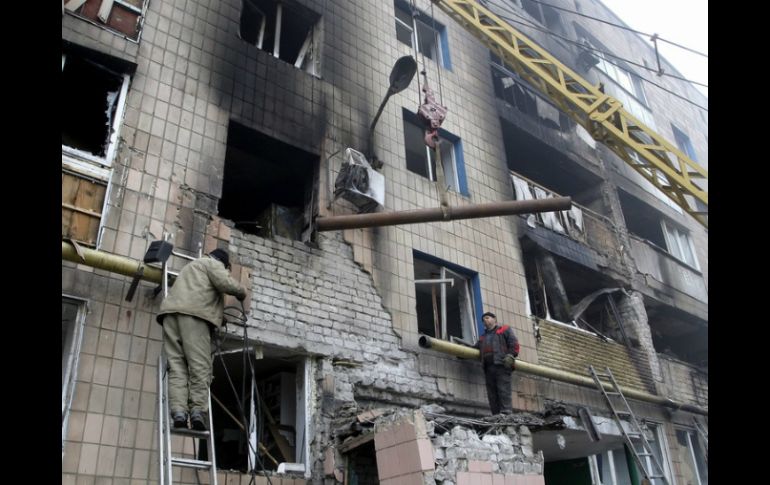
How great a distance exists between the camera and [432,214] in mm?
8008

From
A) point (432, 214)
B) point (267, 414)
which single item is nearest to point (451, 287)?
point (432, 214)

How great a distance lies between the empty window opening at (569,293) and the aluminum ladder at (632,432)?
1.43 m

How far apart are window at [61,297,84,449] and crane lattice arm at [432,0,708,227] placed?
10199mm

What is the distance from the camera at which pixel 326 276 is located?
26.2 feet

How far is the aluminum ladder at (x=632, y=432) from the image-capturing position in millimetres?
9477

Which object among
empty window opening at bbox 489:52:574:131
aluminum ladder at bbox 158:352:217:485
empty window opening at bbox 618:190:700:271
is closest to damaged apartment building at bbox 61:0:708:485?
aluminum ladder at bbox 158:352:217:485

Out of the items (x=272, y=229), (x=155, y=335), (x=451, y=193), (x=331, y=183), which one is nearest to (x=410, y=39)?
(x=451, y=193)

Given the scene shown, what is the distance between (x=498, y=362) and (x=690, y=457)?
7306mm

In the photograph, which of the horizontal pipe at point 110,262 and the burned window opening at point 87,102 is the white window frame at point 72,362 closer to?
the horizontal pipe at point 110,262

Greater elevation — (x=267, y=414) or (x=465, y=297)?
(x=465, y=297)

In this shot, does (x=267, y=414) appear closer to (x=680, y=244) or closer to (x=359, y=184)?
(x=359, y=184)

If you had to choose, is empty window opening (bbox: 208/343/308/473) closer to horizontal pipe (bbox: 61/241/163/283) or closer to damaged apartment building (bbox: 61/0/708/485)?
damaged apartment building (bbox: 61/0/708/485)

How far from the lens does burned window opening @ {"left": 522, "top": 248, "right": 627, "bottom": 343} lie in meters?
11.8
